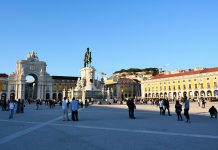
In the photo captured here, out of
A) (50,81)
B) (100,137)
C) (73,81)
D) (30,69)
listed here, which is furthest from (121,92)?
(100,137)

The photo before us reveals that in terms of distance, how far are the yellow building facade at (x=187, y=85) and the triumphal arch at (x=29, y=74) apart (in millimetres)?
39488

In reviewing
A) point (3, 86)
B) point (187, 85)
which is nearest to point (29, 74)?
point (3, 86)

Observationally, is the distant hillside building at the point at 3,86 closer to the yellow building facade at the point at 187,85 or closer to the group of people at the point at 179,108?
the yellow building facade at the point at 187,85

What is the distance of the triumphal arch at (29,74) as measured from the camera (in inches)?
3698

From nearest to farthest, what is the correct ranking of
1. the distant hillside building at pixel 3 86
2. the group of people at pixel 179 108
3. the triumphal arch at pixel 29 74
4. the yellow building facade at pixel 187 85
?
the group of people at pixel 179 108 < the yellow building facade at pixel 187 85 < the triumphal arch at pixel 29 74 < the distant hillside building at pixel 3 86

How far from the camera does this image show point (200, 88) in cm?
7969

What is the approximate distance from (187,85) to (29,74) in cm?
5687

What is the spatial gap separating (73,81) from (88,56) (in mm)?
63171

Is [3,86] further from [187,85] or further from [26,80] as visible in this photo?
[187,85]

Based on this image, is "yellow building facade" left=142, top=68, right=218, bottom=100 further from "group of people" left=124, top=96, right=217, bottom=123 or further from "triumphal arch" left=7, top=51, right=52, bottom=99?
"group of people" left=124, top=96, right=217, bottom=123

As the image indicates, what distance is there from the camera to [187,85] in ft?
275

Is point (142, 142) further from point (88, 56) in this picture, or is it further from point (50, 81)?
point (50, 81)

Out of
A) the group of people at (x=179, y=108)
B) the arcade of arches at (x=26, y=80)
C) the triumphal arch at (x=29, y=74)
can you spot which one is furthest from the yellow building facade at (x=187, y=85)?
the group of people at (x=179, y=108)

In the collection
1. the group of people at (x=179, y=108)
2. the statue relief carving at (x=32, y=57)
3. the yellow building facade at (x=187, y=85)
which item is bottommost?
the group of people at (x=179, y=108)
